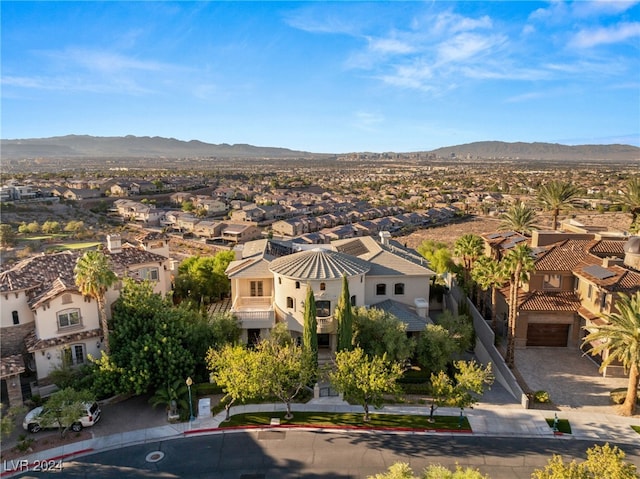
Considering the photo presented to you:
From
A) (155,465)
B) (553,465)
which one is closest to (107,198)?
(155,465)

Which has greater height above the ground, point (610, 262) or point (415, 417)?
point (610, 262)

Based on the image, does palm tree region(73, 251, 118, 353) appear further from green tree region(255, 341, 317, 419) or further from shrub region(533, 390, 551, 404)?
shrub region(533, 390, 551, 404)

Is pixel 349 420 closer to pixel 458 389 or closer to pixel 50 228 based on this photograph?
pixel 458 389

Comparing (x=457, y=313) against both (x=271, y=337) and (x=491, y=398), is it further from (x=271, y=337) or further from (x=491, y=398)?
(x=271, y=337)

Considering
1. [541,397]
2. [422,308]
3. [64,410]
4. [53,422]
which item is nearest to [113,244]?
[53,422]

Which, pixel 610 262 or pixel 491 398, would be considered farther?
pixel 610 262
